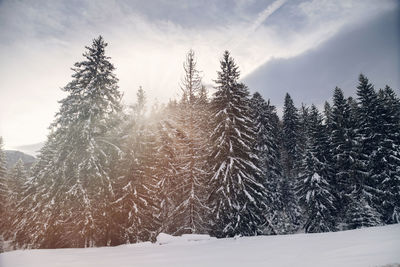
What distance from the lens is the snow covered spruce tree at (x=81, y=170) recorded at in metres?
15.9

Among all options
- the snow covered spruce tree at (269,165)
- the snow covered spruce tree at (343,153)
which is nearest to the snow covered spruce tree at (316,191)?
the snow covered spruce tree at (343,153)

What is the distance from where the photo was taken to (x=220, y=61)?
837 inches

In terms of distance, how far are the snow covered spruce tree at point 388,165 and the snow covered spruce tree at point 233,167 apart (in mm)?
15353

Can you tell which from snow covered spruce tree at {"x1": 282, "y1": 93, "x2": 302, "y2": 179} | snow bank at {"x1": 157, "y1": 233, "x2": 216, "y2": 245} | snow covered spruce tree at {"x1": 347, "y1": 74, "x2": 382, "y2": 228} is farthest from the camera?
snow covered spruce tree at {"x1": 282, "y1": 93, "x2": 302, "y2": 179}

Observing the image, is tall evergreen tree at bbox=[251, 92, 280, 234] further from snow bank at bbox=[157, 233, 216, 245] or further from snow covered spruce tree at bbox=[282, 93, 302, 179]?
snow bank at bbox=[157, 233, 216, 245]

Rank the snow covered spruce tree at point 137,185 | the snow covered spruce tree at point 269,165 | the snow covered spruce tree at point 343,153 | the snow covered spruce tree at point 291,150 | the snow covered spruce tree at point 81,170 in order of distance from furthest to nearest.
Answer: the snow covered spruce tree at point 291,150 → the snow covered spruce tree at point 269,165 → the snow covered spruce tree at point 343,153 → the snow covered spruce tree at point 137,185 → the snow covered spruce tree at point 81,170

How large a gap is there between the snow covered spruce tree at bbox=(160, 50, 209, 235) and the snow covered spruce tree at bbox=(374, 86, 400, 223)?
19434mm

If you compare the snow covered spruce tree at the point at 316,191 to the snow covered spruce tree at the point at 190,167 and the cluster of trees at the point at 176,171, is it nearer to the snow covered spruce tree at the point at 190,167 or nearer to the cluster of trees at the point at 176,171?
the cluster of trees at the point at 176,171

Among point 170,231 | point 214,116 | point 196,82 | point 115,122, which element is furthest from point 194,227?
point 196,82

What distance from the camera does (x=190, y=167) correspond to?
19.7m

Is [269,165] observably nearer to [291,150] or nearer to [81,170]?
[291,150]

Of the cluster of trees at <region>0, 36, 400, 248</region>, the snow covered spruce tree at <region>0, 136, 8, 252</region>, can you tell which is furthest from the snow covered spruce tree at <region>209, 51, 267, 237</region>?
the snow covered spruce tree at <region>0, 136, 8, 252</region>

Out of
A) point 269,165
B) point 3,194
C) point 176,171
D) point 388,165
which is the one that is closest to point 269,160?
point 269,165

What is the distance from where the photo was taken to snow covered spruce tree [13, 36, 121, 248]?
52.1 feet
